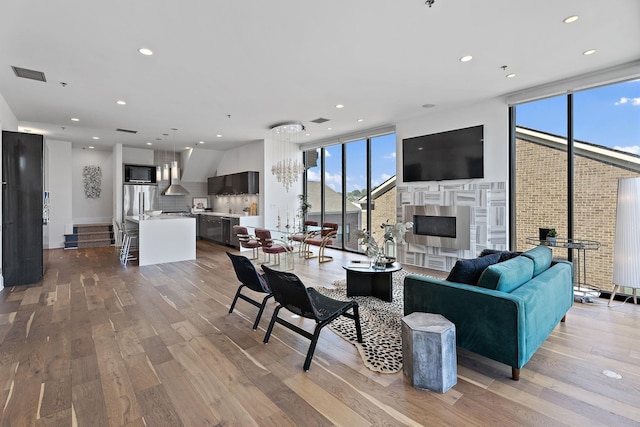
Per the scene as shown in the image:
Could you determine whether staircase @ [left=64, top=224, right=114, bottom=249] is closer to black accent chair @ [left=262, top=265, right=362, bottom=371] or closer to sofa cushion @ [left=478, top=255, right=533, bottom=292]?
black accent chair @ [left=262, top=265, right=362, bottom=371]

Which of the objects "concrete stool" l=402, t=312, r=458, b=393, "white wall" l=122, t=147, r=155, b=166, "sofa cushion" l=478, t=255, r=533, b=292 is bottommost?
"concrete stool" l=402, t=312, r=458, b=393

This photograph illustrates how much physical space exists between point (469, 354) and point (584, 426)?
3.08 feet

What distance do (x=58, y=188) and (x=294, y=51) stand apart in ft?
29.4

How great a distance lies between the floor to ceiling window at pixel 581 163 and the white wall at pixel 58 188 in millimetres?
11189

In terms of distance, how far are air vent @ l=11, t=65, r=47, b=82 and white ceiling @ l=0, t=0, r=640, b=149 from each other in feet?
0.30

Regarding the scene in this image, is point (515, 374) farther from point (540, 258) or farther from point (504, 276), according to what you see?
point (540, 258)

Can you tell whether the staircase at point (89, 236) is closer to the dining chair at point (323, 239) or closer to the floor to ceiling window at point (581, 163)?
the dining chair at point (323, 239)

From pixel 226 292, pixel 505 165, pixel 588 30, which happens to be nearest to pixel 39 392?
pixel 226 292

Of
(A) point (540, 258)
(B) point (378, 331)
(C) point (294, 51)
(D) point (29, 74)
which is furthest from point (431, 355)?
(D) point (29, 74)

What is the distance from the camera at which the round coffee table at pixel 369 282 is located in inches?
164

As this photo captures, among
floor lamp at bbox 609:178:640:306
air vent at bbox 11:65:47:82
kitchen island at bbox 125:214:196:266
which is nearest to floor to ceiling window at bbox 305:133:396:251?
kitchen island at bbox 125:214:196:266

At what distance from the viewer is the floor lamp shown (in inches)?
146

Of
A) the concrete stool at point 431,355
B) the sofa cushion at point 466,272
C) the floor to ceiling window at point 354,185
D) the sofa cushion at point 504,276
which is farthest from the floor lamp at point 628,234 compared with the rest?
the floor to ceiling window at point 354,185

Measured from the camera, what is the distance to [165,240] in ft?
22.7
